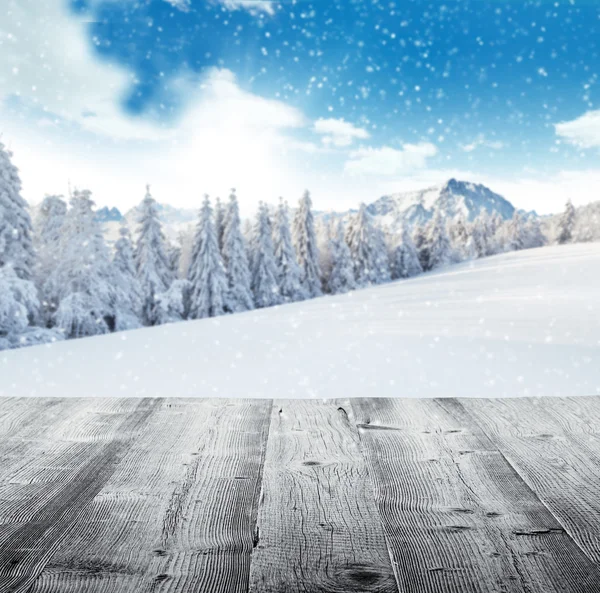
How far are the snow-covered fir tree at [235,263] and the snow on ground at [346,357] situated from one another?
14934mm

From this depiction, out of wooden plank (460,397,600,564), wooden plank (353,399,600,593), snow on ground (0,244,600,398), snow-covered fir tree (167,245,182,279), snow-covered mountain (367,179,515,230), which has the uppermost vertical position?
snow-covered mountain (367,179,515,230)

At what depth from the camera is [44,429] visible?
4.89ft

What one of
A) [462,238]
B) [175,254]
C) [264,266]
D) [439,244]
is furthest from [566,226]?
[175,254]

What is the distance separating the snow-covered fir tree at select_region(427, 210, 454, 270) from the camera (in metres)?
30.8

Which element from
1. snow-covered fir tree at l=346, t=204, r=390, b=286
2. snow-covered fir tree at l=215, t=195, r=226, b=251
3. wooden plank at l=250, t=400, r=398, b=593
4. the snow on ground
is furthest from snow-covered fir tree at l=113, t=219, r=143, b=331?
wooden plank at l=250, t=400, r=398, b=593

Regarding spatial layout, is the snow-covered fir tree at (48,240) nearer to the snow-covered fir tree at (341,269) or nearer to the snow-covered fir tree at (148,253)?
the snow-covered fir tree at (148,253)

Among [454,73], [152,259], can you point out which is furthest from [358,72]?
[152,259]

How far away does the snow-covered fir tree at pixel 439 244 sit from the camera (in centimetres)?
3075

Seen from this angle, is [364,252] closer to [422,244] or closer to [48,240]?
[422,244]

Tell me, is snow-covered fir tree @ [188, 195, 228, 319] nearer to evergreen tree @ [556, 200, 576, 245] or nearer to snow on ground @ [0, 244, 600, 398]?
snow on ground @ [0, 244, 600, 398]

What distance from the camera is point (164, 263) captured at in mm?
19750

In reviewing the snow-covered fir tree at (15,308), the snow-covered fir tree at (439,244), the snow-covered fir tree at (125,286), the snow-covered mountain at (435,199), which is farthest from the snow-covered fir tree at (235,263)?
the snow-covered mountain at (435,199)

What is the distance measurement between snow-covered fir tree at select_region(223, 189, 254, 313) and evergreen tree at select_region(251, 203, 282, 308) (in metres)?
0.92

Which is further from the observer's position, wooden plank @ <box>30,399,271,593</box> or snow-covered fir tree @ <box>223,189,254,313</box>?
snow-covered fir tree @ <box>223,189,254,313</box>
